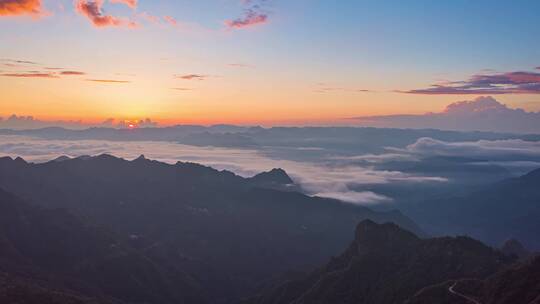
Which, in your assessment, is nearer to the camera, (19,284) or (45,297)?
(45,297)

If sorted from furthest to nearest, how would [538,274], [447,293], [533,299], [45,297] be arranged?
[45,297]
[447,293]
[538,274]
[533,299]

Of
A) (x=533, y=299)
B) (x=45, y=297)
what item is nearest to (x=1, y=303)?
(x=45, y=297)

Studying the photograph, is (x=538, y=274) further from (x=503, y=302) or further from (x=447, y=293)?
(x=447, y=293)

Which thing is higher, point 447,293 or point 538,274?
point 538,274

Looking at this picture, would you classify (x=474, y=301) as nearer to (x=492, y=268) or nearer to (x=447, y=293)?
(x=447, y=293)

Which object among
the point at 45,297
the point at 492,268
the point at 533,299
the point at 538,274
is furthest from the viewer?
the point at 492,268

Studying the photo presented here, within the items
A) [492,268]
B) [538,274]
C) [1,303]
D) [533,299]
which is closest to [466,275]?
[492,268]
